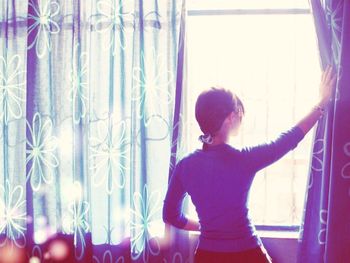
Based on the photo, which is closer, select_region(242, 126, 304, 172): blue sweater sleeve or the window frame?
select_region(242, 126, 304, 172): blue sweater sleeve

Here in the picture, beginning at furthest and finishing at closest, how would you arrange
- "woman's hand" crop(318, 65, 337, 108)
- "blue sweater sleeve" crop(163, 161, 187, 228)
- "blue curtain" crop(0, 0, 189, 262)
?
"blue curtain" crop(0, 0, 189, 262) < "woman's hand" crop(318, 65, 337, 108) < "blue sweater sleeve" crop(163, 161, 187, 228)

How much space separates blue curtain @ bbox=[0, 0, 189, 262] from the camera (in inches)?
70.3

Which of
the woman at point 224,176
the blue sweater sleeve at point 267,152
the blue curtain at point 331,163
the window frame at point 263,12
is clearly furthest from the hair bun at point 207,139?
the window frame at point 263,12

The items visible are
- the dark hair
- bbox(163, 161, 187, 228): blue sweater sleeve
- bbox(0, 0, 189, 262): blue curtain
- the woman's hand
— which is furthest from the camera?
bbox(0, 0, 189, 262): blue curtain

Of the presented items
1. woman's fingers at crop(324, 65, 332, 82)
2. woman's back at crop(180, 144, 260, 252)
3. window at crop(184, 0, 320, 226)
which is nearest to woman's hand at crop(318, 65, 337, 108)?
woman's fingers at crop(324, 65, 332, 82)

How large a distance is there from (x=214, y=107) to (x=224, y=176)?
0.21 metres

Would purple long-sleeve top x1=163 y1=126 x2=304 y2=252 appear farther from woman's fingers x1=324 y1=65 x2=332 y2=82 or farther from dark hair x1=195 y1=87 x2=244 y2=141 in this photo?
woman's fingers x1=324 y1=65 x2=332 y2=82

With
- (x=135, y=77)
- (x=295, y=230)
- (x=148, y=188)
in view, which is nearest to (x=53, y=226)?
(x=148, y=188)

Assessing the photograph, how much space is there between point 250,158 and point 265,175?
741 millimetres

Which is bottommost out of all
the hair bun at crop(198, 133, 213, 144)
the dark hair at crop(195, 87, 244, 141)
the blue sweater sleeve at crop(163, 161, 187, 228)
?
the blue sweater sleeve at crop(163, 161, 187, 228)

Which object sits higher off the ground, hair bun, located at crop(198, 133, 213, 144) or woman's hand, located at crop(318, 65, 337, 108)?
woman's hand, located at crop(318, 65, 337, 108)

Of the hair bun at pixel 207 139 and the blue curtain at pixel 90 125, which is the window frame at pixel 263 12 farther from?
the hair bun at pixel 207 139

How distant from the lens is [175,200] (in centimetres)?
135

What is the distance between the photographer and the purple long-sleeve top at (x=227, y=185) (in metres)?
1.23
